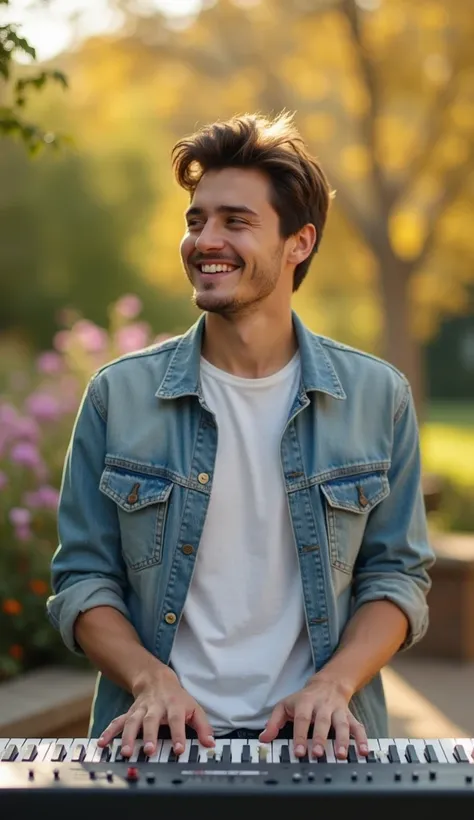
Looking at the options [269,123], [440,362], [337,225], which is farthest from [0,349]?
[440,362]

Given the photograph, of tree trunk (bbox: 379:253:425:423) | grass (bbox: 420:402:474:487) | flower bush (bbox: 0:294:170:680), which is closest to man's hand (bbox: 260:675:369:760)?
flower bush (bbox: 0:294:170:680)

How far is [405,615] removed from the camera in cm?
263

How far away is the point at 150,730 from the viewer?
221 cm

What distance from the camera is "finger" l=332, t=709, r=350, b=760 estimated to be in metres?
2.14

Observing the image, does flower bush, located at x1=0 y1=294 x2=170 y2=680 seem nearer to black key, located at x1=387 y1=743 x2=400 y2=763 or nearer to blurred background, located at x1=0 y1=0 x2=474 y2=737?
blurred background, located at x1=0 y1=0 x2=474 y2=737

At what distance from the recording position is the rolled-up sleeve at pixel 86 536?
8.48 ft

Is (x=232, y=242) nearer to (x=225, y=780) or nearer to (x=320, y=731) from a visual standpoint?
(x=320, y=731)

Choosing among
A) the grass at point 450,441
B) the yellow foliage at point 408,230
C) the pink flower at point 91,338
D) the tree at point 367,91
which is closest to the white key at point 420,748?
the pink flower at point 91,338

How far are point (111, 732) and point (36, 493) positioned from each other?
133 inches

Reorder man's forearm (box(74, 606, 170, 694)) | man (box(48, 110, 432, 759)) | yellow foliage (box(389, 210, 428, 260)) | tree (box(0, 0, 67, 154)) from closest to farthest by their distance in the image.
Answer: man's forearm (box(74, 606, 170, 694)) < man (box(48, 110, 432, 759)) < tree (box(0, 0, 67, 154)) < yellow foliage (box(389, 210, 428, 260))

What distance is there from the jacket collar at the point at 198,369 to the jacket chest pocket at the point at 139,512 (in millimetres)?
196

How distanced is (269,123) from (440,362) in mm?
36632

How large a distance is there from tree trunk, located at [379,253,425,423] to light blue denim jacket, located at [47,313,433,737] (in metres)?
9.36

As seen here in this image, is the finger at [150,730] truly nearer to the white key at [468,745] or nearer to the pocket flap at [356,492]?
the white key at [468,745]
